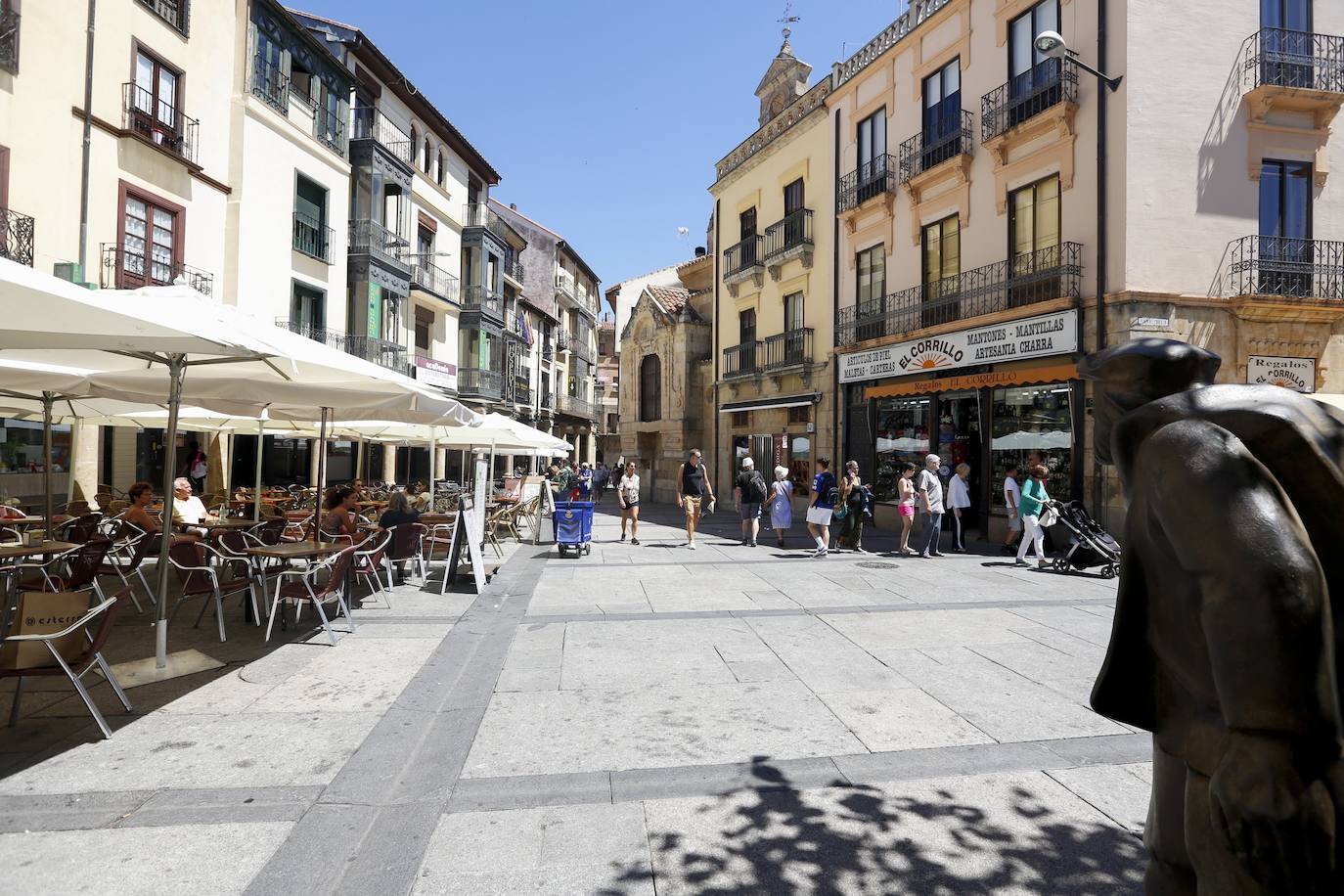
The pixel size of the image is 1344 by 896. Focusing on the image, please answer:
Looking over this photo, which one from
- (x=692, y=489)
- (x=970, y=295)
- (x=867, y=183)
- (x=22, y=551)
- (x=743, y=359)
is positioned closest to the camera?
(x=22, y=551)

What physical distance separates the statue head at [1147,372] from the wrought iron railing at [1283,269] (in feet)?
47.1

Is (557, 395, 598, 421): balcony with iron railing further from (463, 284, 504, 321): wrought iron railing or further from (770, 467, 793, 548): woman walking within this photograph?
(770, 467, 793, 548): woman walking

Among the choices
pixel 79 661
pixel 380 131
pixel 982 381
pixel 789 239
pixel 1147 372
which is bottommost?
pixel 79 661

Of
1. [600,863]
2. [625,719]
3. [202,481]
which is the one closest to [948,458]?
[625,719]

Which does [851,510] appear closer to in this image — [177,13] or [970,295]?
[970,295]

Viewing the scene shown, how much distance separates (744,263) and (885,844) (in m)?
22.8

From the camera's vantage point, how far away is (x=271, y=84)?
20312mm

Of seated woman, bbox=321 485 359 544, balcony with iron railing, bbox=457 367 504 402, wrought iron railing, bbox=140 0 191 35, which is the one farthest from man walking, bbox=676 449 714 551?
balcony with iron railing, bbox=457 367 504 402

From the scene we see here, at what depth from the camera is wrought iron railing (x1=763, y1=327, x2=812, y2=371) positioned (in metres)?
21.0

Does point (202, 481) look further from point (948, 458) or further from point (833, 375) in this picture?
point (948, 458)

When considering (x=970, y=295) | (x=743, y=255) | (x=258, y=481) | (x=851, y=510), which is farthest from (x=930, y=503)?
(x=743, y=255)

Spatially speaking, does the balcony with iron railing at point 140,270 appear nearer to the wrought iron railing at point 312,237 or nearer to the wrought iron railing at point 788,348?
the wrought iron railing at point 312,237

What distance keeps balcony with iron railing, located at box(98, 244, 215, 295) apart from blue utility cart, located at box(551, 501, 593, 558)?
9093 mm

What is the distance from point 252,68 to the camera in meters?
19.5
